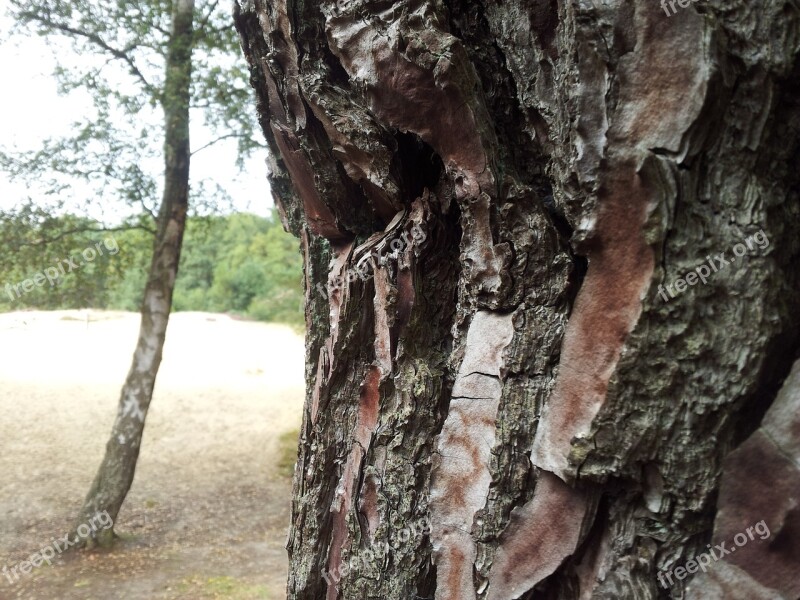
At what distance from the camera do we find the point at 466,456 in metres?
1.75

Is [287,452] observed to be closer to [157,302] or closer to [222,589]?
[157,302]

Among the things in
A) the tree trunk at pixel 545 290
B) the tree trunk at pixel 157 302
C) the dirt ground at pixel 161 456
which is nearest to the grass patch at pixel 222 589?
the dirt ground at pixel 161 456

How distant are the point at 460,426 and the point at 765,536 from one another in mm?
755

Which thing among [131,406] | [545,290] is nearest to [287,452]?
[131,406]

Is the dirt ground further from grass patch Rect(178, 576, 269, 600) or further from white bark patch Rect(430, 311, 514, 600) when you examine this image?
white bark patch Rect(430, 311, 514, 600)

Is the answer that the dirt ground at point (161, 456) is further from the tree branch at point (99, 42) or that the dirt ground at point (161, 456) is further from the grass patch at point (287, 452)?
the tree branch at point (99, 42)

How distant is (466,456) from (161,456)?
31.1ft

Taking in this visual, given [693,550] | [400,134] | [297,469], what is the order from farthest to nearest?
[297,469] < [400,134] < [693,550]

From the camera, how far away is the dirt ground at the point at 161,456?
20.6 feet

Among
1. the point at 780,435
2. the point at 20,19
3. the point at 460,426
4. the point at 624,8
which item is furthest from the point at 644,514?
the point at 20,19

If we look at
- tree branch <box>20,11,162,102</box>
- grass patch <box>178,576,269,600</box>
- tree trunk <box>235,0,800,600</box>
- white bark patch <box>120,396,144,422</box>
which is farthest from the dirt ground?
tree trunk <box>235,0,800,600</box>

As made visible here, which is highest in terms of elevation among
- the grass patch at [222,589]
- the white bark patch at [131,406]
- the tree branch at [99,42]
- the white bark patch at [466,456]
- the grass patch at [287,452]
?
the tree branch at [99,42]

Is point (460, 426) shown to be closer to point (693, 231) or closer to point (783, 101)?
point (693, 231)

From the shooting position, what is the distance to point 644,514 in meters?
1.48
